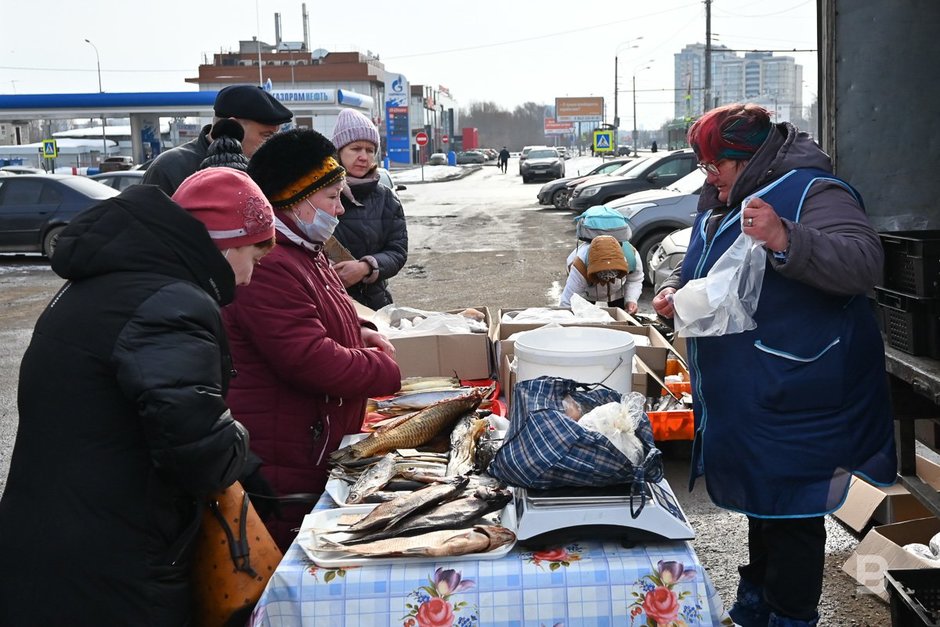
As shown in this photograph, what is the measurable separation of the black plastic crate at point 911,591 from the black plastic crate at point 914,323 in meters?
0.75

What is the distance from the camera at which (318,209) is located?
9.80ft

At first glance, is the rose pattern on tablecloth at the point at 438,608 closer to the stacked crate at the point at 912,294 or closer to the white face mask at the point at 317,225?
the white face mask at the point at 317,225

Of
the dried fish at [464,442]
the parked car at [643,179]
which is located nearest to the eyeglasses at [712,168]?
the dried fish at [464,442]

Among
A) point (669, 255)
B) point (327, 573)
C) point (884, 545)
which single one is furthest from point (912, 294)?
point (669, 255)

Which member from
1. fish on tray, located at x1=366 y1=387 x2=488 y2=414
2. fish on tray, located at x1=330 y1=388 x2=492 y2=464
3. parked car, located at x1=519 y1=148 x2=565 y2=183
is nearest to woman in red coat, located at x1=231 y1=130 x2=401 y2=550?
fish on tray, located at x1=330 y1=388 x2=492 y2=464

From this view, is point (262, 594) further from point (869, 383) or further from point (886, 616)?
point (886, 616)

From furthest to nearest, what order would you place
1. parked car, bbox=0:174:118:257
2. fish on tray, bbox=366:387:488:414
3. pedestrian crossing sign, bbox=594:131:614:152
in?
1. pedestrian crossing sign, bbox=594:131:614:152
2. parked car, bbox=0:174:118:257
3. fish on tray, bbox=366:387:488:414

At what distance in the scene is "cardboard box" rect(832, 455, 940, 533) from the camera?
4.18 meters

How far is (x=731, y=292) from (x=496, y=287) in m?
10.2

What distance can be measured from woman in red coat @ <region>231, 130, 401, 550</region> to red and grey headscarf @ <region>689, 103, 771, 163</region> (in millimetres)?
1232

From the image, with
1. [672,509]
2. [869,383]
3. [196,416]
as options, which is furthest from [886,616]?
[196,416]

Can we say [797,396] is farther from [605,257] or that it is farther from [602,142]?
[602,142]

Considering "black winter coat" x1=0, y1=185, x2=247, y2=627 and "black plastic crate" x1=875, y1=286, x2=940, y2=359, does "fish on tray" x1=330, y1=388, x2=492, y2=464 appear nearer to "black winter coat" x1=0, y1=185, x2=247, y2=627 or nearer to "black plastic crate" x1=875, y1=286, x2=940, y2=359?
"black winter coat" x1=0, y1=185, x2=247, y2=627

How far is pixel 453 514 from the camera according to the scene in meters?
2.38
